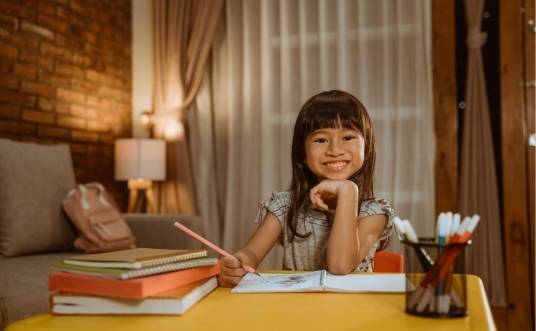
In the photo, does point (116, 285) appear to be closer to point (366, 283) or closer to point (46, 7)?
point (366, 283)

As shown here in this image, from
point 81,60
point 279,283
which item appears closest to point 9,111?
point 81,60

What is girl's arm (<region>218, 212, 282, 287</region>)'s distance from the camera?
1051mm

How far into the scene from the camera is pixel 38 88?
330cm

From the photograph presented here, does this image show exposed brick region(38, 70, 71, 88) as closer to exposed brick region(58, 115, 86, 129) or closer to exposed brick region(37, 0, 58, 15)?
exposed brick region(58, 115, 86, 129)

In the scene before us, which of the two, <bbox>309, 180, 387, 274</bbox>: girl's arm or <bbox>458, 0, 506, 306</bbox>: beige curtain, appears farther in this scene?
<bbox>458, 0, 506, 306</bbox>: beige curtain

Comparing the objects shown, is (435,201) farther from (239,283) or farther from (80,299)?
(80,299)

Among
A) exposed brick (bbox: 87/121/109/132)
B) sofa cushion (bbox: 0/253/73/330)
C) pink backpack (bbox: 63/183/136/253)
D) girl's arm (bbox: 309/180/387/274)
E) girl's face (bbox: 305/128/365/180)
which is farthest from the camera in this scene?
exposed brick (bbox: 87/121/109/132)

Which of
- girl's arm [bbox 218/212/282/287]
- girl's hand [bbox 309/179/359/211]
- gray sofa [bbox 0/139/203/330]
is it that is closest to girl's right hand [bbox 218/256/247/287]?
girl's arm [bbox 218/212/282/287]

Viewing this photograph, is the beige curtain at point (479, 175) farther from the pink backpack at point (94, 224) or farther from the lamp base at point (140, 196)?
the lamp base at point (140, 196)

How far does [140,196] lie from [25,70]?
1166 mm

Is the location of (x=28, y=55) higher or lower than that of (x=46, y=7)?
lower

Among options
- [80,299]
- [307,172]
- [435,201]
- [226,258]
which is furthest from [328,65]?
[80,299]

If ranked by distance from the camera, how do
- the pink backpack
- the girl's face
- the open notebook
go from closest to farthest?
the open notebook, the girl's face, the pink backpack

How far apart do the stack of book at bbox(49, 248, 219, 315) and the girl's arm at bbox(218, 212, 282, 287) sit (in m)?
0.18
